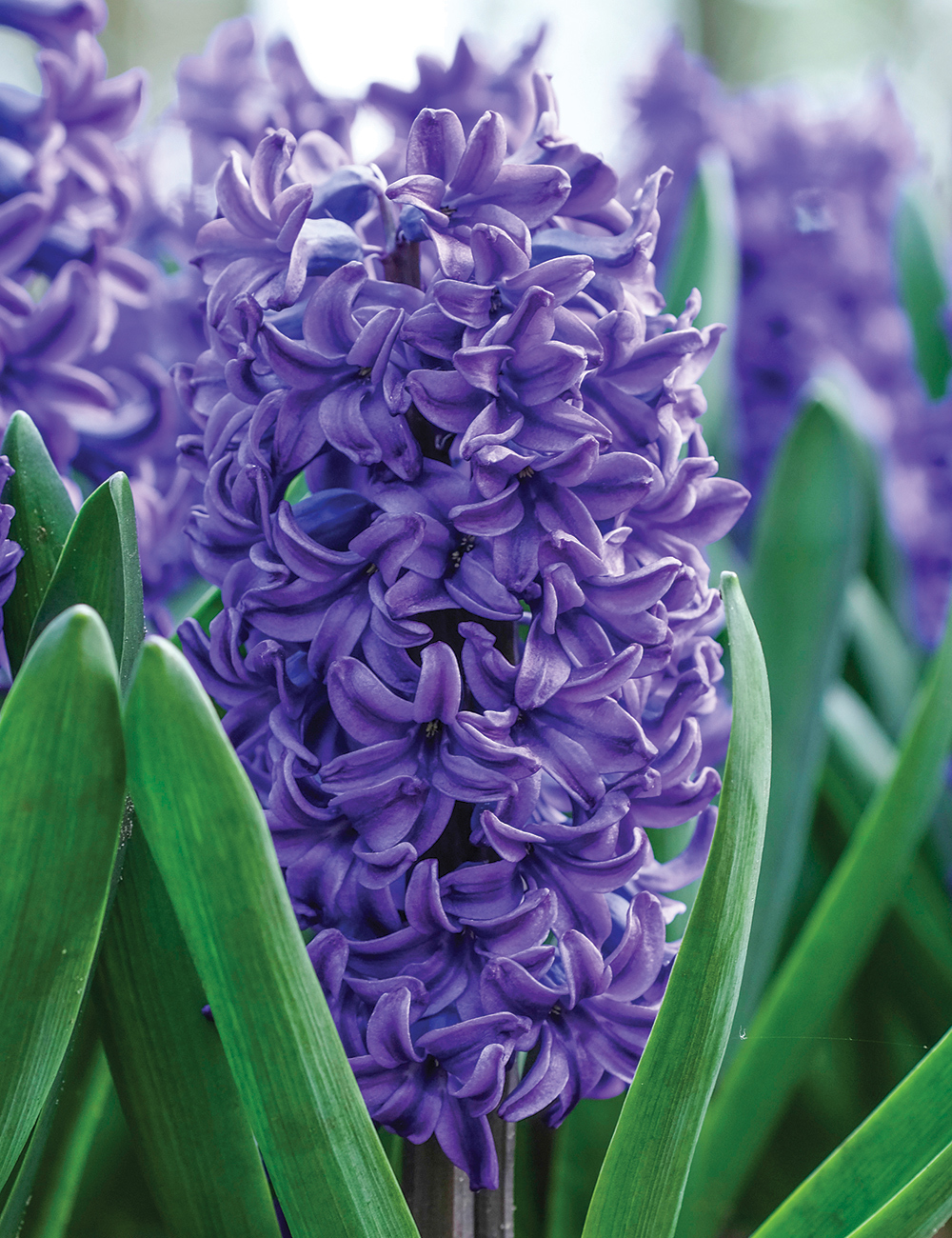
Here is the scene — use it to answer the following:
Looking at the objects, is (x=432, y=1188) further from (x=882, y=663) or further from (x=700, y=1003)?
(x=882, y=663)

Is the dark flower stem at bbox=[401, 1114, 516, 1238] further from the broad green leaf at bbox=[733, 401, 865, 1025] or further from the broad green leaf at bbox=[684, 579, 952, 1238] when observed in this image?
the broad green leaf at bbox=[733, 401, 865, 1025]

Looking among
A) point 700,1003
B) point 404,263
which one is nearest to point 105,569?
point 404,263

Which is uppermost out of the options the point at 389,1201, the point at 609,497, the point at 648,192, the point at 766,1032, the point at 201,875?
the point at 648,192

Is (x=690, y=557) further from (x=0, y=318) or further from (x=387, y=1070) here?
(x=0, y=318)

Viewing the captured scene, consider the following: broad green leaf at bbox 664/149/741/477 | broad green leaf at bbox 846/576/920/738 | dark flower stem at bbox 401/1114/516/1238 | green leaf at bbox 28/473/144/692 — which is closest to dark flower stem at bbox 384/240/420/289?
green leaf at bbox 28/473/144/692

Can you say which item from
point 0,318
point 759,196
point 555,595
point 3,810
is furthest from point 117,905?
point 759,196

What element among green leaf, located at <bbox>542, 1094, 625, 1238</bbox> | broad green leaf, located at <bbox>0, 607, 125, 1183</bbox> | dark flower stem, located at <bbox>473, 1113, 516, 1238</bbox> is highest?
broad green leaf, located at <bbox>0, 607, 125, 1183</bbox>
